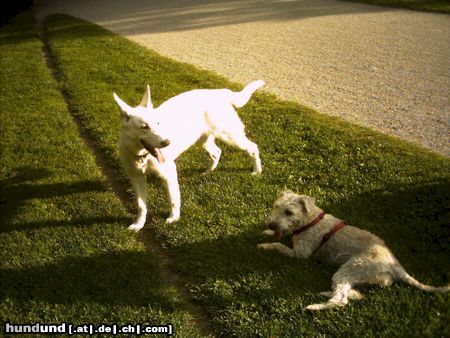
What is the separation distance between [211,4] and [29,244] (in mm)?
19122

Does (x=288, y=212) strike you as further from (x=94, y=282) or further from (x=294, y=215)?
(x=94, y=282)

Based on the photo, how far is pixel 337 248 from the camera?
3.95 m

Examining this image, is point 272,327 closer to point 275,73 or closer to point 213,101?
point 213,101

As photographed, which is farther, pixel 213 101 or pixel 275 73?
pixel 275 73

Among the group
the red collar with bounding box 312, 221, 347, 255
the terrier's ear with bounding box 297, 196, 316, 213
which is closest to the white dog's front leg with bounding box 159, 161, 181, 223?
the terrier's ear with bounding box 297, 196, 316, 213

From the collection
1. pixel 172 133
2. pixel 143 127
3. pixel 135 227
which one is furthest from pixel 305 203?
pixel 135 227

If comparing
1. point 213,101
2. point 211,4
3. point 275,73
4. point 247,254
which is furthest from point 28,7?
point 247,254

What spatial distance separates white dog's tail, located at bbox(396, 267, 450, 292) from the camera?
3.51 metres

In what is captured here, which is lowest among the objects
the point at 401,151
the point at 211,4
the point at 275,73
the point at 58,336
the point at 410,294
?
the point at 58,336

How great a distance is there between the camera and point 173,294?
3.99 metres

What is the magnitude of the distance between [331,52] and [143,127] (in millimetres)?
8976

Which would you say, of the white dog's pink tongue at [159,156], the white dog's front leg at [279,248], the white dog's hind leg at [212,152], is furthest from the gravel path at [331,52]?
the white dog's pink tongue at [159,156]

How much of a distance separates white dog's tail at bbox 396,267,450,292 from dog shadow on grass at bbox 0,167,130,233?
122 inches

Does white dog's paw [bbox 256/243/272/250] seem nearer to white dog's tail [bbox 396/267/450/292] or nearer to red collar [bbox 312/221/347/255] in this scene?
red collar [bbox 312/221/347/255]
